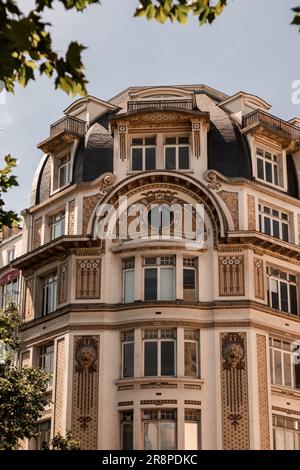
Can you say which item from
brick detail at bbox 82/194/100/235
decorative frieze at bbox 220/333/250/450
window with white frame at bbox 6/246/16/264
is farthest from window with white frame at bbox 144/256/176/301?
window with white frame at bbox 6/246/16/264

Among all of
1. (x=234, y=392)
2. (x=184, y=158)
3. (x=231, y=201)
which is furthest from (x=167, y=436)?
(x=184, y=158)

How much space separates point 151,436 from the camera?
117 feet

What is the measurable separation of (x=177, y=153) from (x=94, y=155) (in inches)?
142

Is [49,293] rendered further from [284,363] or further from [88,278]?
[284,363]

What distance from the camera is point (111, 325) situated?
37.7 m

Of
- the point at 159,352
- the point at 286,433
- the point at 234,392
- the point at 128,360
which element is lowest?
the point at 286,433

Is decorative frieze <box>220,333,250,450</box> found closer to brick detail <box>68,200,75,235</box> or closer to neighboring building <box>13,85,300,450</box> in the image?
neighboring building <box>13,85,300,450</box>

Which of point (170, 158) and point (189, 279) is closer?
point (189, 279)

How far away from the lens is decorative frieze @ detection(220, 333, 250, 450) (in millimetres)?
35562

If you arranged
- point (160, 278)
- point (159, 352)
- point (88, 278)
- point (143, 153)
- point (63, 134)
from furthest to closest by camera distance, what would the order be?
point (63, 134), point (143, 153), point (88, 278), point (160, 278), point (159, 352)

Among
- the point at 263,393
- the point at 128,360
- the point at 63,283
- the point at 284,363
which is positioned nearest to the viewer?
the point at 263,393

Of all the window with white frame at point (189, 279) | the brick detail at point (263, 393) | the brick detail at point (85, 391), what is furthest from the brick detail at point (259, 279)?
the brick detail at point (85, 391)

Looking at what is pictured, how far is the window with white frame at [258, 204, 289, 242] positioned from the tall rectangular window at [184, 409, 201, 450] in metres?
8.24
